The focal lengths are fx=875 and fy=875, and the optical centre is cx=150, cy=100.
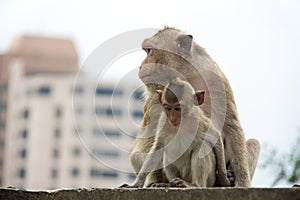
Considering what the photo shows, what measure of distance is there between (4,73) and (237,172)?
308 ft

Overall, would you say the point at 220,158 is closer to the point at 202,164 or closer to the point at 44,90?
the point at 202,164

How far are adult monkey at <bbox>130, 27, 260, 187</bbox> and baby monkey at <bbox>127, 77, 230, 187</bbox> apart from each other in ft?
1.93

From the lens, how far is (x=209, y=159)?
24.8ft

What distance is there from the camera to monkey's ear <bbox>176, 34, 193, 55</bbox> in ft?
28.7

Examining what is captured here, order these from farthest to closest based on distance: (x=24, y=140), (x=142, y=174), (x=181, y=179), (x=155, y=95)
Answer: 1. (x=24, y=140)
2. (x=155, y=95)
3. (x=142, y=174)
4. (x=181, y=179)

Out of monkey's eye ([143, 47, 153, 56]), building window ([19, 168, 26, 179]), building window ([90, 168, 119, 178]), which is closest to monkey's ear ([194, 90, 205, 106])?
monkey's eye ([143, 47, 153, 56])

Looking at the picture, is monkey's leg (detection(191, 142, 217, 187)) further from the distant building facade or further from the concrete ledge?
the distant building facade

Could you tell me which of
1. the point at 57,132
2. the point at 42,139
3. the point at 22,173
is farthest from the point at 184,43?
the point at 22,173

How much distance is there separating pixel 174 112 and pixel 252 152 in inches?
64.8

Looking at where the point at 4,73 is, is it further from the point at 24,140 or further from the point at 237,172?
the point at 237,172

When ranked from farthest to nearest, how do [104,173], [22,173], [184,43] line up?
[104,173] → [22,173] → [184,43]

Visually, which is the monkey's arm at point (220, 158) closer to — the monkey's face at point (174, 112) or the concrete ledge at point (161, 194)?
the monkey's face at point (174, 112)

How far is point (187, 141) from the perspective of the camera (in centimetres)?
758

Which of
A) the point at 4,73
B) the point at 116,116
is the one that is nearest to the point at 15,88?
the point at 4,73
